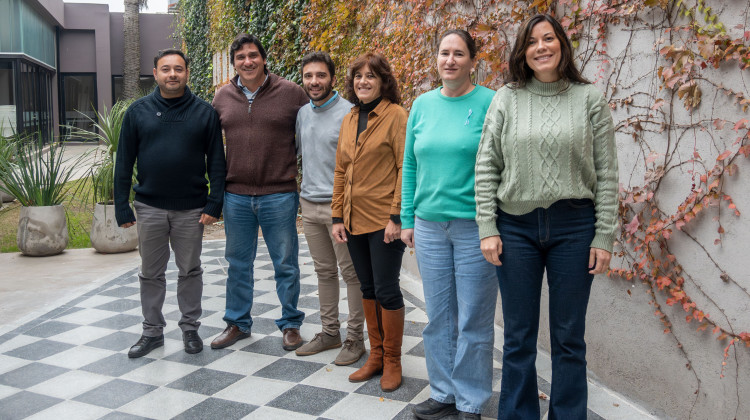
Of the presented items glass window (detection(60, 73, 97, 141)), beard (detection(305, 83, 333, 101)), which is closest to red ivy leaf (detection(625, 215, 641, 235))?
beard (detection(305, 83, 333, 101))

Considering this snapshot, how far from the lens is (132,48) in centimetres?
2009

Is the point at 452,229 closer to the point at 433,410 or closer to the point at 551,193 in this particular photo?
the point at 551,193

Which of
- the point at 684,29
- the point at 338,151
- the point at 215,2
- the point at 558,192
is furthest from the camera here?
the point at 215,2

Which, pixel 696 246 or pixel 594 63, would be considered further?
pixel 594 63

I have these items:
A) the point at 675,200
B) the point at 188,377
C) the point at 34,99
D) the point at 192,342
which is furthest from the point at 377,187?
the point at 34,99

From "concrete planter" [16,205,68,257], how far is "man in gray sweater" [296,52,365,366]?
392cm

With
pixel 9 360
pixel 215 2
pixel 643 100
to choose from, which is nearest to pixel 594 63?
pixel 643 100

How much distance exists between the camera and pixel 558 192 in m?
2.12

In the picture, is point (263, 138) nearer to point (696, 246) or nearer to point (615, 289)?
point (615, 289)

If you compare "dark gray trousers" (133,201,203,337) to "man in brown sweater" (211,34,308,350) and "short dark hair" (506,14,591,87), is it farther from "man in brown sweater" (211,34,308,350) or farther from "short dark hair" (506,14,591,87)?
"short dark hair" (506,14,591,87)

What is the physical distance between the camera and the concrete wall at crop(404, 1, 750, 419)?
7.24 ft

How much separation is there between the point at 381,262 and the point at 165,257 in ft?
4.71

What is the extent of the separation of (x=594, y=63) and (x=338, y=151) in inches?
49.5

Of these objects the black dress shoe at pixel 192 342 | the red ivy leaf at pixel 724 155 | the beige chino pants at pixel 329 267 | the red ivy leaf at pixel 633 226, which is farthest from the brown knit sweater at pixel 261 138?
the red ivy leaf at pixel 724 155
